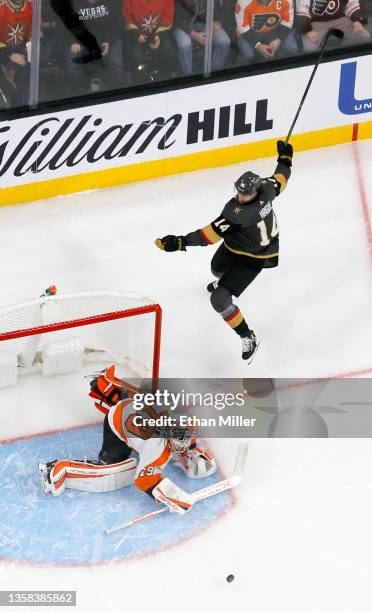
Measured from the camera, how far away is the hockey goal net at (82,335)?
22.6 feet

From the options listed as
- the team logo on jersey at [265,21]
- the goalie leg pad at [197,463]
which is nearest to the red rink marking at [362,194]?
the team logo on jersey at [265,21]

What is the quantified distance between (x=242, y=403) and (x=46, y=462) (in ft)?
3.75

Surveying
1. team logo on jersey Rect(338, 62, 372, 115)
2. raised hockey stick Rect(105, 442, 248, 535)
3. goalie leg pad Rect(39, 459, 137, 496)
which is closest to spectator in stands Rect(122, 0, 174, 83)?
team logo on jersey Rect(338, 62, 372, 115)

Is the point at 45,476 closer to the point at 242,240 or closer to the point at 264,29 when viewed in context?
the point at 242,240

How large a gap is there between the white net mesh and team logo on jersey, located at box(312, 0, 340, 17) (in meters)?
2.56

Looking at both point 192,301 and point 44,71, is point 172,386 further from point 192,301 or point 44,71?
point 44,71

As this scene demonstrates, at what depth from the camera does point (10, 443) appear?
7.00 m

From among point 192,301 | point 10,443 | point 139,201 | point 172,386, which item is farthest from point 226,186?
point 10,443

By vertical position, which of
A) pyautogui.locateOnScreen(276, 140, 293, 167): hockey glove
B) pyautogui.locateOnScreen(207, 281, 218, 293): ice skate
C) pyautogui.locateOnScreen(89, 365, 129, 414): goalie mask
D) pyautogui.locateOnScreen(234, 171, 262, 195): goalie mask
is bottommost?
pyautogui.locateOnScreen(89, 365, 129, 414): goalie mask

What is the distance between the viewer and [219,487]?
675 centimetres

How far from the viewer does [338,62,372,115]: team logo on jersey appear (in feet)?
28.9

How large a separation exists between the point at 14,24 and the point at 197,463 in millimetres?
2896

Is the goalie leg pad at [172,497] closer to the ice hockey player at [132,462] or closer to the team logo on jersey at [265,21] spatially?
the ice hockey player at [132,462]

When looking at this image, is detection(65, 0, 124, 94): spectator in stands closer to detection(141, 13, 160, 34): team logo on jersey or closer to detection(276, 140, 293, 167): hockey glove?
detection(141, 13, 160, 34): team logo on jersey
